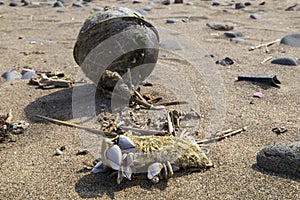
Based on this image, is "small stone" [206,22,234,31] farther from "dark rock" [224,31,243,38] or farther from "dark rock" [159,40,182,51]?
"dark rock" [159,40,182,51]

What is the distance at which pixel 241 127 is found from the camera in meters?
2.85

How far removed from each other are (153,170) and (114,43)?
139 cm

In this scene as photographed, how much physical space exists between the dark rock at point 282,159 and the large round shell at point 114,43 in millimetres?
1438

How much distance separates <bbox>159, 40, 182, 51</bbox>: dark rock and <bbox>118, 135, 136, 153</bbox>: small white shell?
3.01 m

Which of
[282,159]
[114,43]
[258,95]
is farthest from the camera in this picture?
[258,95]

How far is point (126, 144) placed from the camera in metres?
2.17

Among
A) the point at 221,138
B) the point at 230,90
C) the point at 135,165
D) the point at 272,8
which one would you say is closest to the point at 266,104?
the point at 230,90

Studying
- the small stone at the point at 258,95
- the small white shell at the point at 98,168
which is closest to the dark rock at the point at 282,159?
the small white shell at the point at 98,168

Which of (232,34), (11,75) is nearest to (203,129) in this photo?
(11,75)

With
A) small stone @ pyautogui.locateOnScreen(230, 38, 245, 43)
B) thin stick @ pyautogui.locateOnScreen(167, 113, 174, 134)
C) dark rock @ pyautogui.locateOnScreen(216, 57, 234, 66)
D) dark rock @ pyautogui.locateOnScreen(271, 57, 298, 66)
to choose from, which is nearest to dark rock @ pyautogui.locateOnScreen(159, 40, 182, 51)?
dark rock @ pyautogui.locateOnScreen(216, 57, 234, 66)

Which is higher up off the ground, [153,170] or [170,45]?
[153,170]

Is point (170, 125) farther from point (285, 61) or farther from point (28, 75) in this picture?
point (285, 61)

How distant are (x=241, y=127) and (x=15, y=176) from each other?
1.65 meters

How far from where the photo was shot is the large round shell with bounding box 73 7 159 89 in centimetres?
315
